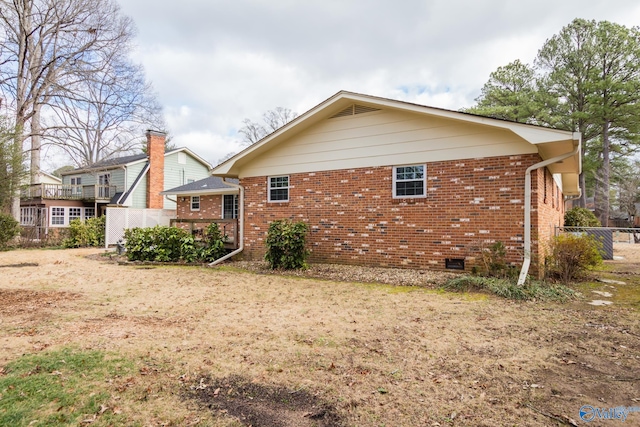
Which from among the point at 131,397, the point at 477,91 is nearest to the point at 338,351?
the point at 131,397

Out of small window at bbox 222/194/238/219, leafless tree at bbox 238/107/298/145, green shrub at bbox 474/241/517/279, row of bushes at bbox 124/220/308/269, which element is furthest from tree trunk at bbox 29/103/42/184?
leafless tree at bbox 238/107/298/145

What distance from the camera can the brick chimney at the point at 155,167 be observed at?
22316 mm

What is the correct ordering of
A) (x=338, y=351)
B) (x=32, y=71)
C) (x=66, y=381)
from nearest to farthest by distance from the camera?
(x=66, y=381) < (x=338, y=351) < (x=32, y=71)

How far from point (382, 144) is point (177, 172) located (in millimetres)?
19040

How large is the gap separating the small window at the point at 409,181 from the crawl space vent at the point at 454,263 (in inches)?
69.9

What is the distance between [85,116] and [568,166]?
32.4 metres

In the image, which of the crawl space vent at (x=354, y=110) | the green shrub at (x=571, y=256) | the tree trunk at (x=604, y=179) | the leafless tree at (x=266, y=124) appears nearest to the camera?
the green shrub at (x=571, y=256)

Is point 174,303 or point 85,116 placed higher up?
point 85,116

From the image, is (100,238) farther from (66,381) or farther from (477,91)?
(477,91)

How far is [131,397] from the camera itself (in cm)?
294

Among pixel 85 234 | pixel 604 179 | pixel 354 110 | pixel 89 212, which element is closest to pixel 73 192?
pixel 89 212

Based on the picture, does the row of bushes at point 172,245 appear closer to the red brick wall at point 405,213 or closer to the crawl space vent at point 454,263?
the red brick wall at point 405,213

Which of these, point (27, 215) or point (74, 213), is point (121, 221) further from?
point (27, 215)

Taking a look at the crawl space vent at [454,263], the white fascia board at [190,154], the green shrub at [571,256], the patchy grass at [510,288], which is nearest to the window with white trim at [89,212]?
the white fascia board at [190,154]
